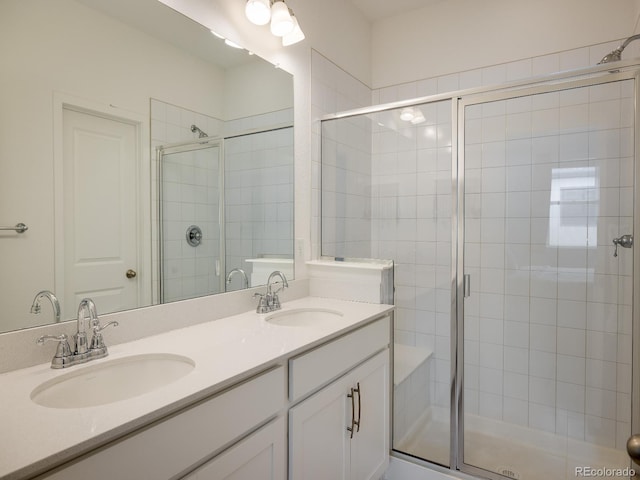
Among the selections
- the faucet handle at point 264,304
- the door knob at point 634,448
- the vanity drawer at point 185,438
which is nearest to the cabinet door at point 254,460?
the vanity drawer at point 185,438

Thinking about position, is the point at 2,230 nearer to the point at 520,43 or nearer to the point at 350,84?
the point at 350,84

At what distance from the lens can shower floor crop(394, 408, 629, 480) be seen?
1.82 metres

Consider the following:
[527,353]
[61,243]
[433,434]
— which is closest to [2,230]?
[61,243]

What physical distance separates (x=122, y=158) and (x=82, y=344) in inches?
23.5

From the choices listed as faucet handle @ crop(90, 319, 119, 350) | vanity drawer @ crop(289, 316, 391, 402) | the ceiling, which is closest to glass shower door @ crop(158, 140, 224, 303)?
faucet handle @ crop(90, 319, 119, 350)

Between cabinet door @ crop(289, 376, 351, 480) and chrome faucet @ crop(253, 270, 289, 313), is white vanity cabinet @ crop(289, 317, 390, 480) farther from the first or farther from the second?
chrome faucet @ crop(253, 270, 289, 313)

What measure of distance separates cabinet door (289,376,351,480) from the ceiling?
8.02ft

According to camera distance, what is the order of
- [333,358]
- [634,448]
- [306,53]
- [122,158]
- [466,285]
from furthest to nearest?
[306,53]
[466,285]
[333,358]
[122,158]
[634,448]

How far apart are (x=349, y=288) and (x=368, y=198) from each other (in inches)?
25.2

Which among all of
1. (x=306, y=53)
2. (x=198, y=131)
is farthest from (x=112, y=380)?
(x=306, y=53)

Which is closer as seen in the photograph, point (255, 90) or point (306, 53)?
point (255, 90)

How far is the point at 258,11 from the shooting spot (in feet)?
5.44

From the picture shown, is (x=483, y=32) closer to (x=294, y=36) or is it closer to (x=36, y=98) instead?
(x=294, y=36)

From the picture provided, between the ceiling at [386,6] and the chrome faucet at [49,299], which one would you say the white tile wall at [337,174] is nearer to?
the ceiling at [386,6]
